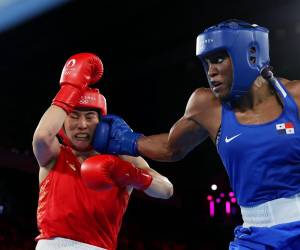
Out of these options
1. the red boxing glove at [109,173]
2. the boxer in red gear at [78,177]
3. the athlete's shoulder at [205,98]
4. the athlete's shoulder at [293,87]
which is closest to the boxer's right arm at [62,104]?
the boxer in red gear at [78,177]

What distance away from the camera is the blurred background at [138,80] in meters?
6.84

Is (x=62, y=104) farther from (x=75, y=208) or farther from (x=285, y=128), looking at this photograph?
(x=285, y=128)

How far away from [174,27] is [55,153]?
5.37 metres

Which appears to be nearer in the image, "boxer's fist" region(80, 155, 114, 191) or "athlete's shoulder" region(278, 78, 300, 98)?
"athlete's shoulder" region(278, 78, 300, 98)

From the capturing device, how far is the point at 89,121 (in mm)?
2609

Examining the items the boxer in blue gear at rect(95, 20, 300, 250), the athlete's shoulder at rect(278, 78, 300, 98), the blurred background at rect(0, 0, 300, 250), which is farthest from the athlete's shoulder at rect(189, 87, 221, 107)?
the blurred background at rect(0, 0, 300, 250)

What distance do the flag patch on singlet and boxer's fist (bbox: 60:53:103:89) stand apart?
1.17 meters

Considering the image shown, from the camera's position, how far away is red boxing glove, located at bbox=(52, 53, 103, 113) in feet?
8.04

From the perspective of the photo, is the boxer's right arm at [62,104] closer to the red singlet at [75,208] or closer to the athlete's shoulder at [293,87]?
the red singlet at [75,208]

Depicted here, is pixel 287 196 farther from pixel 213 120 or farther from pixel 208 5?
pixel 208 5

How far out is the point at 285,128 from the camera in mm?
1729

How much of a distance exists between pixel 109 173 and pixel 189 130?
47cm

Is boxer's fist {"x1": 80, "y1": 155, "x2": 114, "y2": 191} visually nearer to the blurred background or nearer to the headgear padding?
the headgear padding

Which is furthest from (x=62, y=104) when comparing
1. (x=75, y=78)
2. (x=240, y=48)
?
(x=240, y=48)
